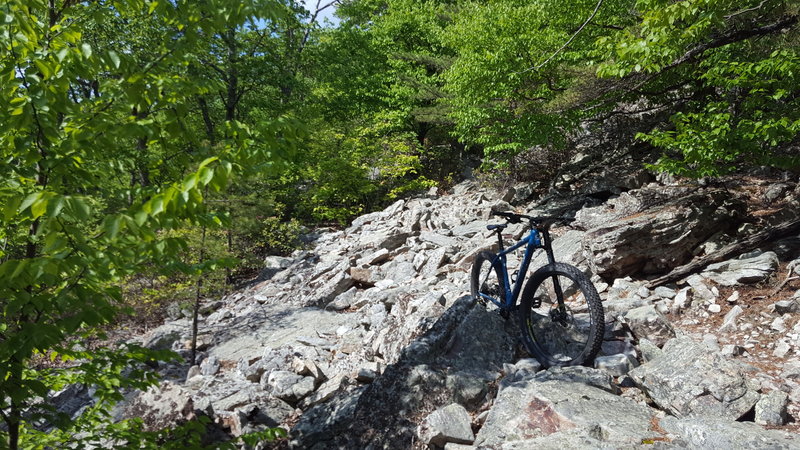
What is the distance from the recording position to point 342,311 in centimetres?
881

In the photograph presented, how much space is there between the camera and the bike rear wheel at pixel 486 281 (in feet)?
17.5

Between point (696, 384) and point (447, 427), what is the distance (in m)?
1.91

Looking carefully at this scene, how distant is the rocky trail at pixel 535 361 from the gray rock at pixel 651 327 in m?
0.01

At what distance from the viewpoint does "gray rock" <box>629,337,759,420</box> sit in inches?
133

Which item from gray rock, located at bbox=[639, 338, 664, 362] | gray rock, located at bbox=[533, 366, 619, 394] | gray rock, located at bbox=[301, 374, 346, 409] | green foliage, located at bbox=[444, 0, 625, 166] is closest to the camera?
gray rock, located at bbox=[533, 366, 619, 394]

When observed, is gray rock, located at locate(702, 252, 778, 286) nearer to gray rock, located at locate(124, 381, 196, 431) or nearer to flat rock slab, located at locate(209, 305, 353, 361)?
flat rock slab, located at locate(209, 305, 353, 361)

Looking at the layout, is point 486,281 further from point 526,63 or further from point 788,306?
point 526,63

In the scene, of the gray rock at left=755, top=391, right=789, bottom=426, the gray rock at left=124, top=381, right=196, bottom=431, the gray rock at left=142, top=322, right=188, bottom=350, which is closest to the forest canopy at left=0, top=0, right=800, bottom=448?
the gray rock at left=124, top=381, right=196, bottom=431

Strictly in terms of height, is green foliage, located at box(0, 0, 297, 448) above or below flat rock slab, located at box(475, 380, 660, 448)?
above

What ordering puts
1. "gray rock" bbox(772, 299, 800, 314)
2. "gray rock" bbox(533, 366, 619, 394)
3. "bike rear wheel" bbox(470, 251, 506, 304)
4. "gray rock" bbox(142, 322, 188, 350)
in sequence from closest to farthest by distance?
"gray rock" bbox(533, 366, 619, 394)
"gray rock" bbox(772, 299, 800, 314)
"bike rear wheel" bbox(470, 251, 506, 304)
"gray rock" bbox(142, 322, 188, 350)

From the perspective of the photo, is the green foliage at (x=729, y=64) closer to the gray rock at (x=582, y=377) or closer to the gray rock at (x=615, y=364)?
the gray rock at (x=615, y=364)

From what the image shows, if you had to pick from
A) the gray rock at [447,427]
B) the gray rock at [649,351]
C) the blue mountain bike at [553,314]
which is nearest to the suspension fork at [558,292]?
the blue mountain bike at [553,314]

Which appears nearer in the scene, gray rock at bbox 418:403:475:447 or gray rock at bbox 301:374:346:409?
gray rock at bbox 418:403:475:447

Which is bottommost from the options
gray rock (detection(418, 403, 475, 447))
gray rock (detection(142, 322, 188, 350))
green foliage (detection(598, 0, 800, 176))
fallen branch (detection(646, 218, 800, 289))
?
fallen branch (detection(646, 218, 800, 289))
